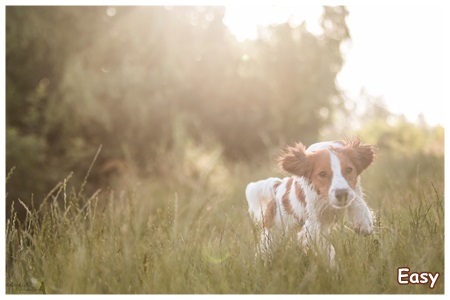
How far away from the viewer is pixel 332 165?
12.3ft

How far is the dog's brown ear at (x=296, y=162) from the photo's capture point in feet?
12.9

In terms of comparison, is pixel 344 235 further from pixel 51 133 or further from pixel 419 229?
pixel 51 133

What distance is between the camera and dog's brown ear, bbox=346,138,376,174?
3.88m

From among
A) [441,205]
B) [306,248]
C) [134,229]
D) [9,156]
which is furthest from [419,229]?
[9,156]

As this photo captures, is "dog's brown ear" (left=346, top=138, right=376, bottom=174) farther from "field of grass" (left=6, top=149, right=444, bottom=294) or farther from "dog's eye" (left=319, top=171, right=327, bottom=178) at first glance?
"field of grass" (left=6, top=149, right=444, bottom=294)

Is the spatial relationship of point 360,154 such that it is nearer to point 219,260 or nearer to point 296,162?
point 296,162

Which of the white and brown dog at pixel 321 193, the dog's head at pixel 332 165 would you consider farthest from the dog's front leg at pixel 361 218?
the dog's head at pixel 332 165

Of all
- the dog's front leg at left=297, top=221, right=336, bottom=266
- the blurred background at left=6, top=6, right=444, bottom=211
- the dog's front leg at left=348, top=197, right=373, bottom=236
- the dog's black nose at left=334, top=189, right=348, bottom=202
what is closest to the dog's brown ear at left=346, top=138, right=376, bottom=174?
the dog's front leg at left=348, top=197, right=373, bottom=236

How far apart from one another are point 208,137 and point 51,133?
2.74m

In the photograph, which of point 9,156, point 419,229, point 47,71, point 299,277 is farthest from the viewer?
point 47,71

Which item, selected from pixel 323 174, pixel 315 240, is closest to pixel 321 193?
pixel 323 174

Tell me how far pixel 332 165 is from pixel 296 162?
31 centimetres

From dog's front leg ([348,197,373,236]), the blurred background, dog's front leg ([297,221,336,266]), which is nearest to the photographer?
dog's front leg ([297,221,336,266])
